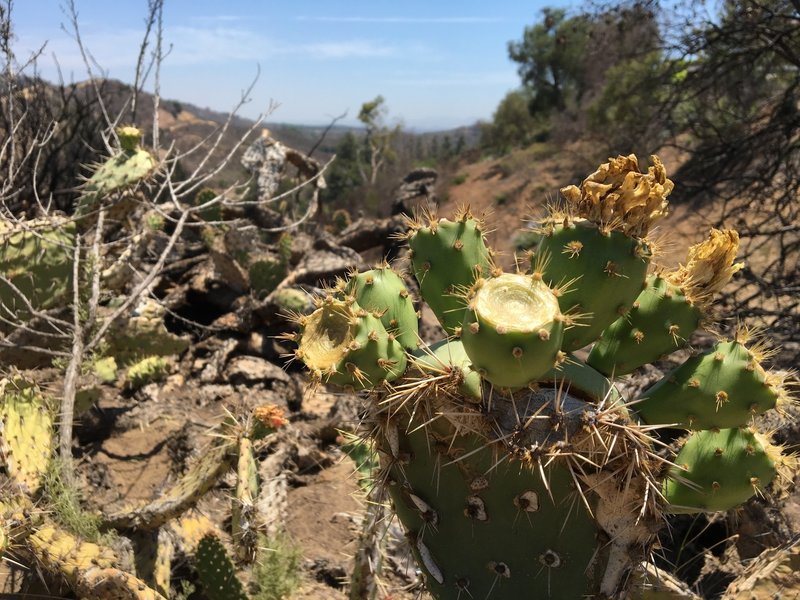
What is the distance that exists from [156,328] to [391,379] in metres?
3.64

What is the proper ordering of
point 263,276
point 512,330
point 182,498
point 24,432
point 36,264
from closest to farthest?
point 512,330, point 24,432, point 182,498, point 36,264, point 263,276

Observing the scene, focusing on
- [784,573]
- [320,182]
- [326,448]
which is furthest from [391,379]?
[320,182]

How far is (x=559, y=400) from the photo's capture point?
127 cm

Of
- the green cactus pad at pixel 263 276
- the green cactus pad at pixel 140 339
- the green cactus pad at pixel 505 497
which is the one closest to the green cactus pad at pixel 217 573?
the green cactus pad at pixel 505 497

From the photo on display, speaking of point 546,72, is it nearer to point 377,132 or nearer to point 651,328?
point 377,132

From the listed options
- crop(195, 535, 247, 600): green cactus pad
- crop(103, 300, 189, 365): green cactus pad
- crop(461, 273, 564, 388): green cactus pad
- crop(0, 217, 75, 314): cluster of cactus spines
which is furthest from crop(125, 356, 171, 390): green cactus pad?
crop(461, 273, 564, 388): green cactus pad

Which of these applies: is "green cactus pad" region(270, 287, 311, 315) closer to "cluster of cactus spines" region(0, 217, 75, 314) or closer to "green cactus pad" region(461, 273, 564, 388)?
"cluster of cactus spines" region(0, 217, 75, 314)

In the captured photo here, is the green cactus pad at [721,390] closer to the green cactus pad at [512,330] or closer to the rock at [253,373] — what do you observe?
the green cactus pad at [512,330]

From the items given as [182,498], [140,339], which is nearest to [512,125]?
[140,339]

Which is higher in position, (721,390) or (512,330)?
(512,330)

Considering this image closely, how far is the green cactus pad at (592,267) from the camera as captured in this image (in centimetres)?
127

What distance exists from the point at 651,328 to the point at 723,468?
358 millimetres

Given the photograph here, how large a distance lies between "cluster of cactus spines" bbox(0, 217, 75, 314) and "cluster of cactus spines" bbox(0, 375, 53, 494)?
51.2 inches

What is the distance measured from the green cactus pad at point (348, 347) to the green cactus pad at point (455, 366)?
7cm
